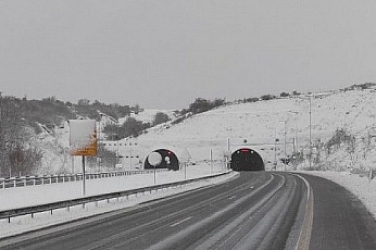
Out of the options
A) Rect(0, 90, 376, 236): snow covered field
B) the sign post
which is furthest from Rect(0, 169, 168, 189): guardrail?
Rect(0, 90, 376, 236): snow covered field

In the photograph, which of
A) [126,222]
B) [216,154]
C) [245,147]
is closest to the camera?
[126,222]

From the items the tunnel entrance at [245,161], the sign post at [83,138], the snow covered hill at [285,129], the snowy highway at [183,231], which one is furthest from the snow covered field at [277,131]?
the snowy highway at [183,231]

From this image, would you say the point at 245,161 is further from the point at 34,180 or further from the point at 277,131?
the point at 34,180

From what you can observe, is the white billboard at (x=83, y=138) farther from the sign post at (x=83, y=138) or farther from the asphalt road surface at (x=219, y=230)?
the asphalt road surface at (x=219, y=230)

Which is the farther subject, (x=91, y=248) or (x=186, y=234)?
(x=186, y=234)

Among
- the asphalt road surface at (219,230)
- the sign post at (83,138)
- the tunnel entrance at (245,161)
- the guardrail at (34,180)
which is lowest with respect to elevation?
the tunnel entrance at (245,161)

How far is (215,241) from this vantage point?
14.3 metres

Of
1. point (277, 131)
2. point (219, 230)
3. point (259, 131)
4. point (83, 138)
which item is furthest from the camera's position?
point (259, 131)

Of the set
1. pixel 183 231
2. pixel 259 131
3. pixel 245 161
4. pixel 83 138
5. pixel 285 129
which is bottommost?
pixel 245 161

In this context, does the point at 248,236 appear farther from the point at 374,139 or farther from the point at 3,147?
the point at 374,139

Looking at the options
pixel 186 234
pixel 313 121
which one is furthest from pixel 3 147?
pixel 313 121

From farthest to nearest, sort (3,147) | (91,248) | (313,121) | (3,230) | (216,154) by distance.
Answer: (313,121) < (216,154) < (3,147) < (3,230) < (91,248)

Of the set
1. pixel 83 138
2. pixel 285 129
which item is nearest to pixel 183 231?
pixel 83 138

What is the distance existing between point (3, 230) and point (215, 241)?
7.40 meters
